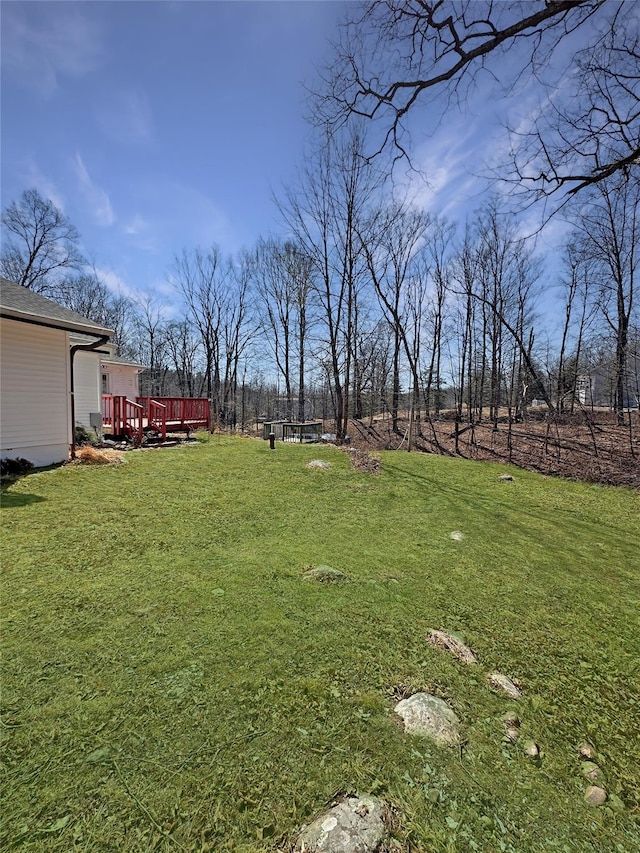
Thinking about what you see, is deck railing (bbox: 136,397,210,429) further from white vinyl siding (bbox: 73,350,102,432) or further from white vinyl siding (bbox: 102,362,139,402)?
white vinyl siding (bbox: 102,362,139,402)

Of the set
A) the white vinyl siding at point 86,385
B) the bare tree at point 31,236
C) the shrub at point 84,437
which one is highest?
the bare tree at point 31,236

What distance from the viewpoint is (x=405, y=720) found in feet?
5.76

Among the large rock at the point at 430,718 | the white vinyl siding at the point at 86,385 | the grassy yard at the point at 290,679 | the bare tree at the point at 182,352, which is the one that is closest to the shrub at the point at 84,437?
the white vinyl siding at the point at 86,385

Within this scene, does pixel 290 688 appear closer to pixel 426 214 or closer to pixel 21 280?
pixel 426 214

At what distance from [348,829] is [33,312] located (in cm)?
774

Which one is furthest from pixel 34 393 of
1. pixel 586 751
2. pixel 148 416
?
pixel 586 751

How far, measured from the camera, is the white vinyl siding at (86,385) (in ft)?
33.0

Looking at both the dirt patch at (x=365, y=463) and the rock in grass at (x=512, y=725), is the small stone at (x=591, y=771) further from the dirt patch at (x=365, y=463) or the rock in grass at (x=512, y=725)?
the dirt patch at (x=365, y=463)

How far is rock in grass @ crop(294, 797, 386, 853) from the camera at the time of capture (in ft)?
3.92

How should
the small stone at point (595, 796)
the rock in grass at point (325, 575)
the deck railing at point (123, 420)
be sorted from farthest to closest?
the deck railing at point (123, 420), the rock in grass at point (325, 575), the small stone at point (595, 796)

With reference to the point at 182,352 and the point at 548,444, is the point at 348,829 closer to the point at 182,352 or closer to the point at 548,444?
the point at 548,444

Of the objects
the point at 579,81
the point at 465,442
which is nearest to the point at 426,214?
the point at 465,442

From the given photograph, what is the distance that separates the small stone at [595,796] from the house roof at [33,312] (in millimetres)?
8005

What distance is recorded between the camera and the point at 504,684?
2074 millimetres
